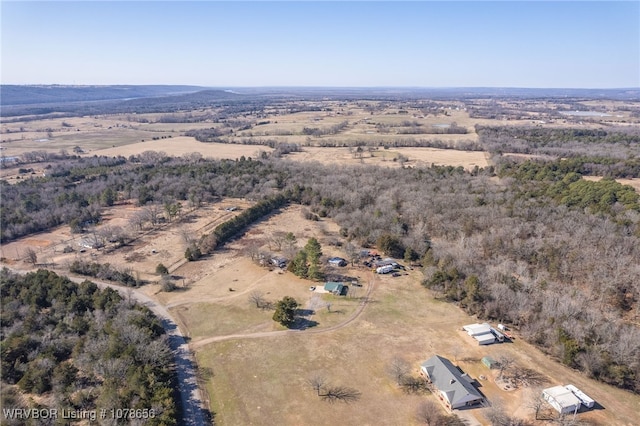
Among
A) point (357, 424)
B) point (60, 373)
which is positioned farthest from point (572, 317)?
point (60, 373)

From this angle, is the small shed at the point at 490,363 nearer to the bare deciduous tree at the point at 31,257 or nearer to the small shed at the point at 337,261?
the small shed at the point at 337,261

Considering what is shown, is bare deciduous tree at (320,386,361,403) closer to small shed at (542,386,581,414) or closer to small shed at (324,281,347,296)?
small shed at (542,386,581,414)

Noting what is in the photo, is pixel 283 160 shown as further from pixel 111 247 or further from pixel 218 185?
pixel 111 247

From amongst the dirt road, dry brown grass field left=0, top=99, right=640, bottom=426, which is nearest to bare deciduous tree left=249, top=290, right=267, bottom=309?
dry brown grass field left=0, top=99, right=640, bottom=426

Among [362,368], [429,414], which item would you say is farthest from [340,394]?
[429,414]

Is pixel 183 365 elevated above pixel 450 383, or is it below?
below

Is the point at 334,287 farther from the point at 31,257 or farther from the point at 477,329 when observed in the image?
the point at 31,257
